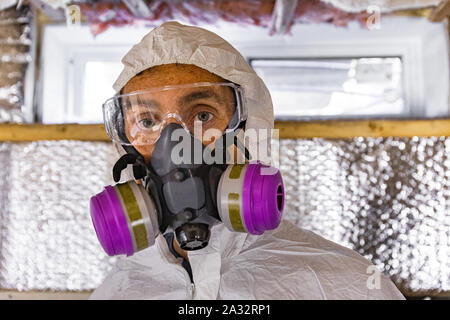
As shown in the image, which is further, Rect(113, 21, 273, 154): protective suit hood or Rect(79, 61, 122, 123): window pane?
Rect(79, 61, 122, 123): window pane

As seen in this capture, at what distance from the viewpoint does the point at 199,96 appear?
1.15 metres

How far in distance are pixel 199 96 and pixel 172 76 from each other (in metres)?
0.11

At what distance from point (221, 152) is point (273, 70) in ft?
3.19


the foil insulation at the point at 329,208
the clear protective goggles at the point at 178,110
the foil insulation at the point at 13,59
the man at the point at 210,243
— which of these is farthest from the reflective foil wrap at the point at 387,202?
the foil insulation at the point at 13,59

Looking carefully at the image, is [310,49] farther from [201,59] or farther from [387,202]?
[201,59]

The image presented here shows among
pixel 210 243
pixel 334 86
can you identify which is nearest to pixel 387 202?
pixel 334 86

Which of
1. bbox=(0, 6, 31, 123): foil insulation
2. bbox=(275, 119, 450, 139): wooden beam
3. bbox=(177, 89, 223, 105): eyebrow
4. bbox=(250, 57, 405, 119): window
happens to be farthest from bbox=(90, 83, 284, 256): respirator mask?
bbox=(0, 6, 31, 123): foil insulation

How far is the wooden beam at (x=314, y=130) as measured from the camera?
1774mm

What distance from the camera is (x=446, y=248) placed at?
5.82 feet

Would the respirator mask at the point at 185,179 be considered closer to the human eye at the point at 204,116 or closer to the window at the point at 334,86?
the human eye at the point at 204,116

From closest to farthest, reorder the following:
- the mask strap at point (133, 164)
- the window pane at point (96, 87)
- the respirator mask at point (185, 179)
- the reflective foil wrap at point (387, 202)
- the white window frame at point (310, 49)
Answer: the respirator mask at point (185, 179) < the mask strap at point (133, 164) < the reflective foil wrap at point (387, 202) < the white window frame at point (310, 49) < the window pane at point (96, 87)

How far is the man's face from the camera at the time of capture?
3.74 ft

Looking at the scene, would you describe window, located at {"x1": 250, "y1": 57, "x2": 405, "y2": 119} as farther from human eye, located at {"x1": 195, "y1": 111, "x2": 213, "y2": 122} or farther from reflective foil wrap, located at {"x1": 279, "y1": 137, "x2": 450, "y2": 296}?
human eye, located at {"x1": 195, "y1": 111, "x2": 213, "y2": 122}
